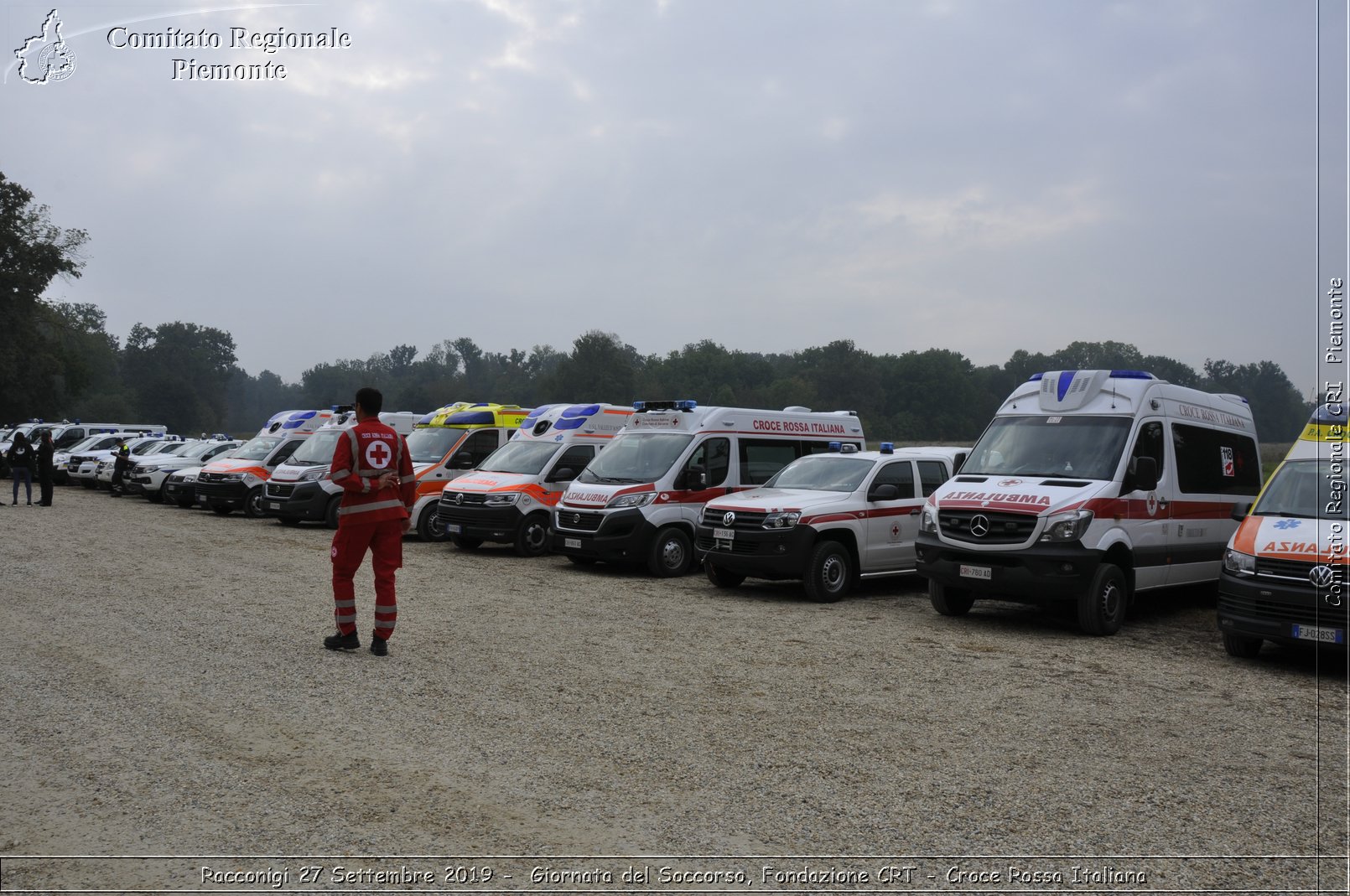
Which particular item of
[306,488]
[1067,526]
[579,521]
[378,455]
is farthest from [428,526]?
[1067,526]

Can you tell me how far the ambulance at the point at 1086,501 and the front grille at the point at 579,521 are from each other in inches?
192

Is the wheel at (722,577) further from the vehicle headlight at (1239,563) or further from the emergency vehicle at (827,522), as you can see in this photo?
the vehicle headlight at (1239,563)

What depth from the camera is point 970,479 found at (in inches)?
430

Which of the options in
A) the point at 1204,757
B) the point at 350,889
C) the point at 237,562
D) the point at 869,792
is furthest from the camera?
the point at 237,562

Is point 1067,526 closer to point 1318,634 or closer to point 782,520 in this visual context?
point 1318,634

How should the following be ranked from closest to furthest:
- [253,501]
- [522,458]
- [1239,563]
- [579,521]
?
[1239,563] < [579,521] < [522,458] < [253,501]

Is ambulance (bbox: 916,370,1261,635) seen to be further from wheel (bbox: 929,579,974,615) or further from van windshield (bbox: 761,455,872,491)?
van windshield (bbox: 761,455,872,491)

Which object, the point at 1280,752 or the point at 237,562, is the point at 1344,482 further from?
the point at 237,562

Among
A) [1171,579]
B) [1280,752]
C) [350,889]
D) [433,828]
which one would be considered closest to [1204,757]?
[1280,752]

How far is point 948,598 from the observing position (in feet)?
36.6

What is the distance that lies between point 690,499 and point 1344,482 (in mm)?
7880

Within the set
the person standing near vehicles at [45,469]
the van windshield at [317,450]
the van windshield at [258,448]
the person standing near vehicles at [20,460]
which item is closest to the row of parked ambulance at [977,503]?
the van windshield at [317,450]

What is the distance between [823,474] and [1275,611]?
5.90 m

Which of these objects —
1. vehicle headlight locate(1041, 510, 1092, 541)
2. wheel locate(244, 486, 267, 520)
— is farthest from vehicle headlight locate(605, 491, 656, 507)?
wheel locate(244, 486, 267, 520)
